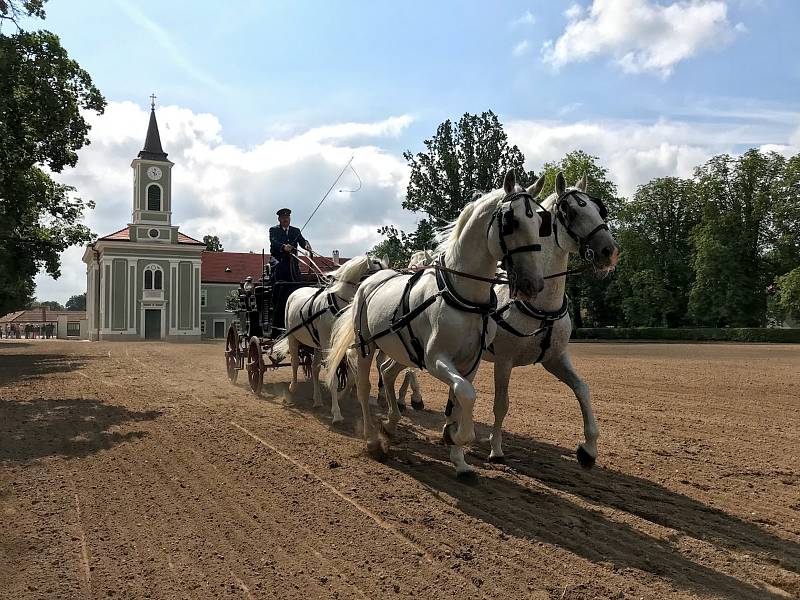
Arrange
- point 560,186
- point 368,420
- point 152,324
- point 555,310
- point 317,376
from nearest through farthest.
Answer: point 555,310, point 560,186, point 368,420, point 317,376, point 152,324

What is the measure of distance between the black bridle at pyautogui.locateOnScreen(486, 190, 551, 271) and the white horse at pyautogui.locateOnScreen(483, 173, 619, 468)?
102 cm

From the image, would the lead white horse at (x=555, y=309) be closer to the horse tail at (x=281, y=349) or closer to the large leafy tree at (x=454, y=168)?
the horse tail at (x=281, y=349)

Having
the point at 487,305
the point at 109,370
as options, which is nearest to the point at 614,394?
the point at 487,305

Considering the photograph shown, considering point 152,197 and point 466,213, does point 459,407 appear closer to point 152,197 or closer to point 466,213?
point 466,213

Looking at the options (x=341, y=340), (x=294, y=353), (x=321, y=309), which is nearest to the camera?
(x=341, y=340)

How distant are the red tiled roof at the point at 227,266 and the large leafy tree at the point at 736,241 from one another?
32.2 metres

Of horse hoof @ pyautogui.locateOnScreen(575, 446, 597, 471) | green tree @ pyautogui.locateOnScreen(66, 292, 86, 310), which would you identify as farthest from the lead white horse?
green tree @ pyautogui.locateOnScreen(66, 292, 86, 310)

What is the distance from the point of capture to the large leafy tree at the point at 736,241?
45.3 metres

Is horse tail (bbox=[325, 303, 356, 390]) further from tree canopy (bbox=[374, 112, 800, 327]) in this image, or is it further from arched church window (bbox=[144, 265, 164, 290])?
arched church window (bbox=[144, 265, 164, 290])

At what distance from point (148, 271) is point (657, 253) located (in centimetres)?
4047

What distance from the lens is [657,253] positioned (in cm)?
5306

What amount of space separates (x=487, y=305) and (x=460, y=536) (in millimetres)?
1937

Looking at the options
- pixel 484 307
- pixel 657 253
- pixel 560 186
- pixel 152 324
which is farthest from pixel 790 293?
pixel 152 324

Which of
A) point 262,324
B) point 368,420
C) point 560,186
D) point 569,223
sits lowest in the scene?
point 368,420
